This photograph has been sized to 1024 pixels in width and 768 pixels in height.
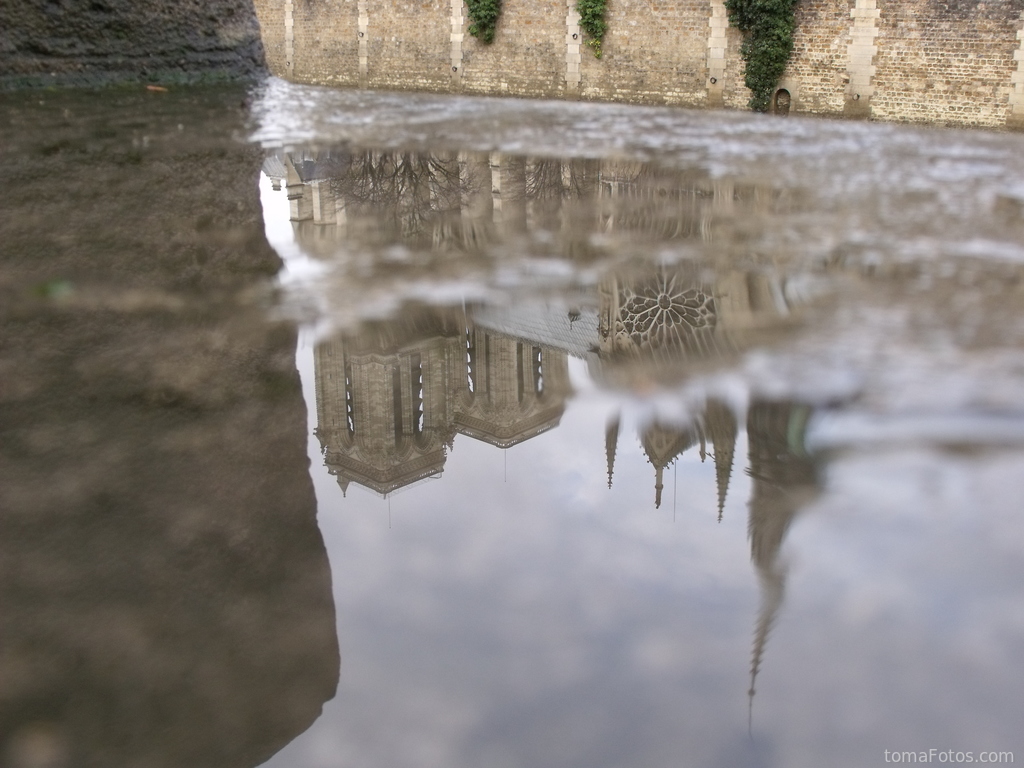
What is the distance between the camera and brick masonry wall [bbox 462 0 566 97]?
74.7 ft

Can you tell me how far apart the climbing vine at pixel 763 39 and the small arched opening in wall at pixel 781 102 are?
16 centimetres

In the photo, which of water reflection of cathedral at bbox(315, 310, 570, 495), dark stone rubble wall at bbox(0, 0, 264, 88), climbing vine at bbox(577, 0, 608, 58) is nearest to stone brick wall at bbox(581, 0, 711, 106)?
climbing vine at bbox(577, 0, 608, 58)

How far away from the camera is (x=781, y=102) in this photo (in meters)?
19.9

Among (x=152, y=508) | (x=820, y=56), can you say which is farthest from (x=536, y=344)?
(x=820, y=56)

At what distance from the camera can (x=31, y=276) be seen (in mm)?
2432

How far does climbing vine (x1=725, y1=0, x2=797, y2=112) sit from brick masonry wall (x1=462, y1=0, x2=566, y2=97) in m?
4.35

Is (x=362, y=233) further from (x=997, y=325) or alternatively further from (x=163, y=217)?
(x=997, y=325)

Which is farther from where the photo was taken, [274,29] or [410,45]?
[274,29]

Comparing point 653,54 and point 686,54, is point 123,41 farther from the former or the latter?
point 653,54

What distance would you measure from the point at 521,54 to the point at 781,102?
6.51 metres

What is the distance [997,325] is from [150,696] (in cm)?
202

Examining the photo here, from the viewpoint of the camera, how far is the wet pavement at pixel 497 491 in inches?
40.9

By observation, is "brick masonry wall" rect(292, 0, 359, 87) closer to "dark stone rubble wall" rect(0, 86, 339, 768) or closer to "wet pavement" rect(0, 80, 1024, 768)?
"wet pavement" rect(0, 80, 1024, 768)

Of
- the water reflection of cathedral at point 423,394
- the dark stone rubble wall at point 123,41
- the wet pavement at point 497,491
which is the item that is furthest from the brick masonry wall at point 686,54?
the water reflection of cathedral at point 423,394
